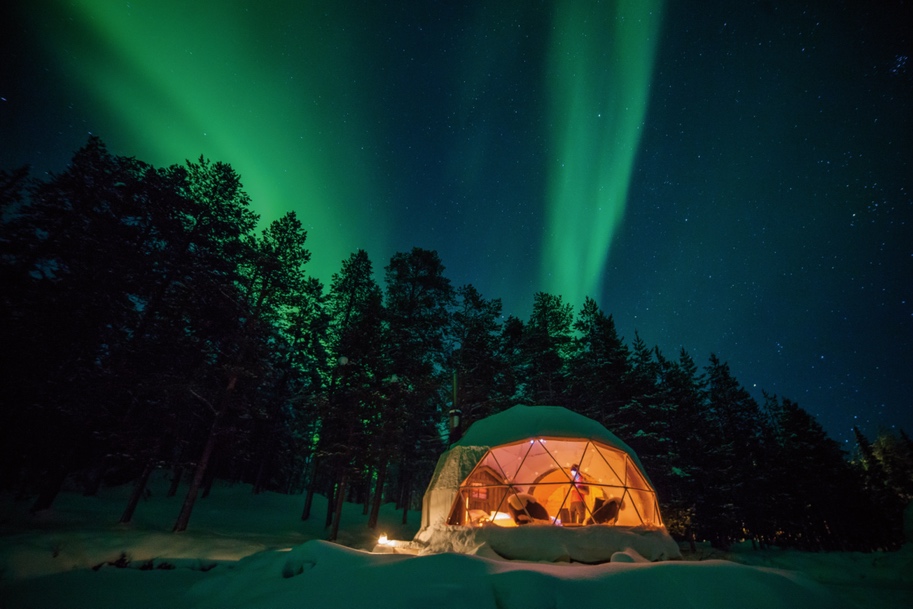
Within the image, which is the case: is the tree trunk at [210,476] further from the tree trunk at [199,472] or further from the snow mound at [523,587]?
the snow mound at [523,587]

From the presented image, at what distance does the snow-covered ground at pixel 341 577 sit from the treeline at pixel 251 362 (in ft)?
11.9

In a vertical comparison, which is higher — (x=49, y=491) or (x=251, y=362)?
(x=251, y=362)

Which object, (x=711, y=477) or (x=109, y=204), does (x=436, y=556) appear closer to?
(x=109, y=204)

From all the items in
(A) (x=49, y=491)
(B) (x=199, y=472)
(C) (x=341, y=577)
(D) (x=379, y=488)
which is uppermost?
(B) (x=199, y=472)

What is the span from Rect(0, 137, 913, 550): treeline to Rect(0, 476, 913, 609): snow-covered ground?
11.9 ft

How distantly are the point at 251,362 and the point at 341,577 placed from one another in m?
12.8

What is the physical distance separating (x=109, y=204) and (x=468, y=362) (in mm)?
17574

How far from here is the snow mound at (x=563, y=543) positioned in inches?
286

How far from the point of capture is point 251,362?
47.1 feet

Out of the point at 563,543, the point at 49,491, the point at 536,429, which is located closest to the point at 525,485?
the point at 536,429

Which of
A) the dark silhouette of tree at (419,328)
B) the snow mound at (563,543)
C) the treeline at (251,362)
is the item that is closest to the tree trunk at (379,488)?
the treeline at (251,362)

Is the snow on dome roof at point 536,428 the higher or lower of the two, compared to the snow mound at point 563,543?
higher

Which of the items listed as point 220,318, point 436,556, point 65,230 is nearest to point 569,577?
point 436,556

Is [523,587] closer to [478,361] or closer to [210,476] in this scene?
[478,361]
